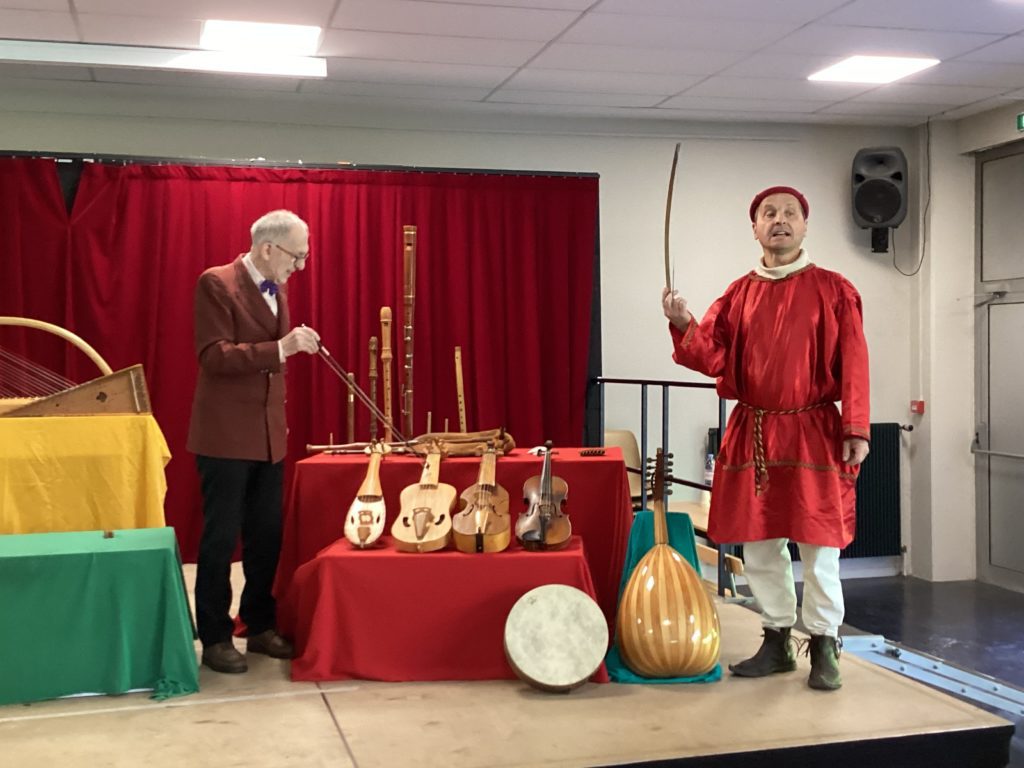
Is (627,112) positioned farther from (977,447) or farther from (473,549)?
Result: (473,549)

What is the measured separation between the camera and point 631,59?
488 cm

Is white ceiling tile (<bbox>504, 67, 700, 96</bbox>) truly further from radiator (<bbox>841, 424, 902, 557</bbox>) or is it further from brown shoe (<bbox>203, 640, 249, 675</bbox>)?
brown shoe (<bbox>203, 640, 249, 675</bbox>)

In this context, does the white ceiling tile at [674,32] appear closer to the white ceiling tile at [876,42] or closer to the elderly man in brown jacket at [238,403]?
the white ceiling tile at [876,42]

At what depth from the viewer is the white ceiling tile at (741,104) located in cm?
573

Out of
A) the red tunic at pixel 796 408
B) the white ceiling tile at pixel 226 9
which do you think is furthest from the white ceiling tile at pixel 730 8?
the red tunic at pixel 796 408

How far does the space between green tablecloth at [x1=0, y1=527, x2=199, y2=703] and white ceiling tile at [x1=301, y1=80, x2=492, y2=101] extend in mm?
2928

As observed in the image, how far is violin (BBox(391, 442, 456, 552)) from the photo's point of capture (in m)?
3.27

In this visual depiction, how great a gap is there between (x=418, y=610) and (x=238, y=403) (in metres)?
0.83

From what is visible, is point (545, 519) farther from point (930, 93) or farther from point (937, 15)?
point (930, 93)

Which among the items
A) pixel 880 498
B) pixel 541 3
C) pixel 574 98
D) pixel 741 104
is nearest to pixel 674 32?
pixel 541 3

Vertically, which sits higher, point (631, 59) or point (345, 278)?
point (631, 59)

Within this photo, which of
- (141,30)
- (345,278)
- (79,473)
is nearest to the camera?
(79,473)

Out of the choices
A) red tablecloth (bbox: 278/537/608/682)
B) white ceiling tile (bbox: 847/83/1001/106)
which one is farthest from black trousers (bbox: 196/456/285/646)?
white ceiling tile (bbox: 847/83/1001/106)

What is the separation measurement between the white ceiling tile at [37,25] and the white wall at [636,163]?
2.72 feet
